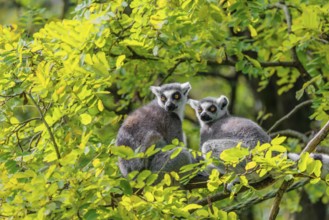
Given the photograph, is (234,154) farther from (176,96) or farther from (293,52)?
(293,52)

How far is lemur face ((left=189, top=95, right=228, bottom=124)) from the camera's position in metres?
7.11

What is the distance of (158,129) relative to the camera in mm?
6430

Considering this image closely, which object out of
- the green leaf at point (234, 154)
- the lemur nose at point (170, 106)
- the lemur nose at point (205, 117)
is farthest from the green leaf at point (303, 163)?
the lemur nose at point (205, 117)

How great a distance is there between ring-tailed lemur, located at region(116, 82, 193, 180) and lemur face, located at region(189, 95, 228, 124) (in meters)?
0.27

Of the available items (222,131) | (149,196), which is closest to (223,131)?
(222,131)

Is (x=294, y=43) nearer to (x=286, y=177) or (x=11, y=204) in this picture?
(x=286, y=177)

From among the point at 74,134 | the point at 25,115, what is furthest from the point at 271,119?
the point at 74,134

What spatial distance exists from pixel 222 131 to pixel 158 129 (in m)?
0.67

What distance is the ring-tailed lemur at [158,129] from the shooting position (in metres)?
6.10

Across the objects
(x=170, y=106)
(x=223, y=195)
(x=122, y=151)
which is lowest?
(x=170, y=106)

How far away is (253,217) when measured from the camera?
1130 centimetres

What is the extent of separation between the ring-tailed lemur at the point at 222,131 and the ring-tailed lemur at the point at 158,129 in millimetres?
275

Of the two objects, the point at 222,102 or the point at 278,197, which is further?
the point at 222,102

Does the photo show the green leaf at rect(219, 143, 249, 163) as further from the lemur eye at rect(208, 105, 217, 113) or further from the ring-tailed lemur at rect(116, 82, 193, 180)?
the lemur eye at rect(208, 105, 217, 113)
